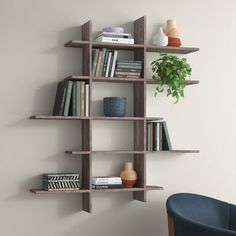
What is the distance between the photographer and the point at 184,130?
5.19m

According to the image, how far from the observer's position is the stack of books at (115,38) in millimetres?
4750

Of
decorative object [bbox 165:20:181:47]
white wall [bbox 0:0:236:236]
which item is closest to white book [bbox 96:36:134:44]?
white wall [bbox 0:0:236:236]

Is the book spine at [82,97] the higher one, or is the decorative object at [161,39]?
the decorative object at [161,39]

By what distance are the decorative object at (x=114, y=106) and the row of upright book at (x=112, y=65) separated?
189mm

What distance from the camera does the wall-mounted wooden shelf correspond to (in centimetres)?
468

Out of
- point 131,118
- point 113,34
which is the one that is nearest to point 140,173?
point 131,118

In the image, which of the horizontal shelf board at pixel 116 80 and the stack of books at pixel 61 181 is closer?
the stack of books at pixel 61 181

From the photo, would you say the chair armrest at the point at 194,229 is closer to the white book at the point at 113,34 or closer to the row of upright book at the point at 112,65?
the row of upright book at the point at 112,65

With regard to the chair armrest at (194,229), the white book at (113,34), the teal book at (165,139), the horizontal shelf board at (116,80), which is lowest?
the chair armrest at (194,229)

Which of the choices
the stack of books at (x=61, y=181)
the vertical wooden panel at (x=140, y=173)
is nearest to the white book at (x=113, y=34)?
the vertical wooden panel at (x=140, y=173)

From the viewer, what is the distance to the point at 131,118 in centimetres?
479

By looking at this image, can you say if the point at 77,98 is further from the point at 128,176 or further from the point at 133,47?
the point at 128,176

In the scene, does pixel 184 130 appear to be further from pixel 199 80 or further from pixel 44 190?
pixel 44 190

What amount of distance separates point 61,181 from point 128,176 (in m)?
0.56
